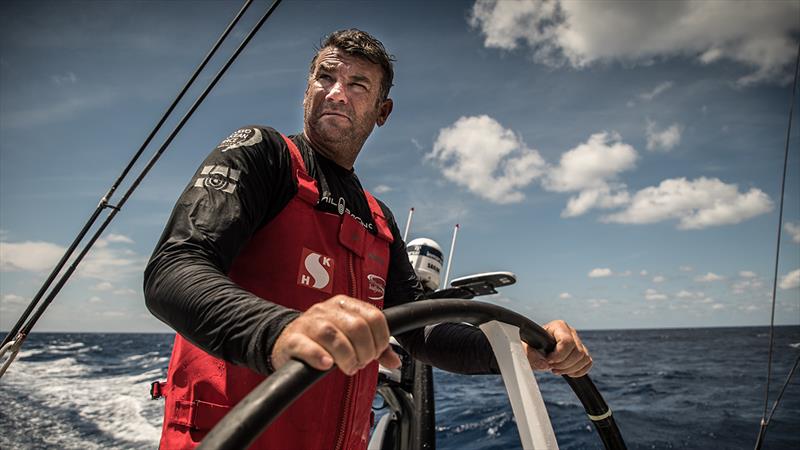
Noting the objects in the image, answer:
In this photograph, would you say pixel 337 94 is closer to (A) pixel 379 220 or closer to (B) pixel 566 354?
(A) pixel 379 220

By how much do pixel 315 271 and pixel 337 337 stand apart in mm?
682

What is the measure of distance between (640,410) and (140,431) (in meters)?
9.48

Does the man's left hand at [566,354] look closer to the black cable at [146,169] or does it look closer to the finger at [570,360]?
the finger at [570,360]

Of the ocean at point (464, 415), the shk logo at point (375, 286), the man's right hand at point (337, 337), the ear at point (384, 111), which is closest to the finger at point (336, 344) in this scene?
the man's right hand at point (337, 337)

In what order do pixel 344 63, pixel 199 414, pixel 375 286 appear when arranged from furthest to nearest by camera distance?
pixel 344 63 < pixel 375 286 < pixel 199 414

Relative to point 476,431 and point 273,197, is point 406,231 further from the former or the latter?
point 476,431

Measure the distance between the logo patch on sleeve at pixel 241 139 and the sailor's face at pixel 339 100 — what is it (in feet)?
1.28

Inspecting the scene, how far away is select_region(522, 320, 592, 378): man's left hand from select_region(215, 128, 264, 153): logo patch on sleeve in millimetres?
853

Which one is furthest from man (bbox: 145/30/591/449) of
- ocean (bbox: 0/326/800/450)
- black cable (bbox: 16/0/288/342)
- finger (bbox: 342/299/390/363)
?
ocean (bbox: 0/326/800/450)

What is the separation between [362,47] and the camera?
163 cm

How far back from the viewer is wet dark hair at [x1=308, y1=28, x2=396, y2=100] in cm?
162

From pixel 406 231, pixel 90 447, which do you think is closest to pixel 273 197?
pixel 406 231

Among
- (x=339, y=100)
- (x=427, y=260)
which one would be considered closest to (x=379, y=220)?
(x=339, y=100)

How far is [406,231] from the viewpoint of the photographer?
129 inches
